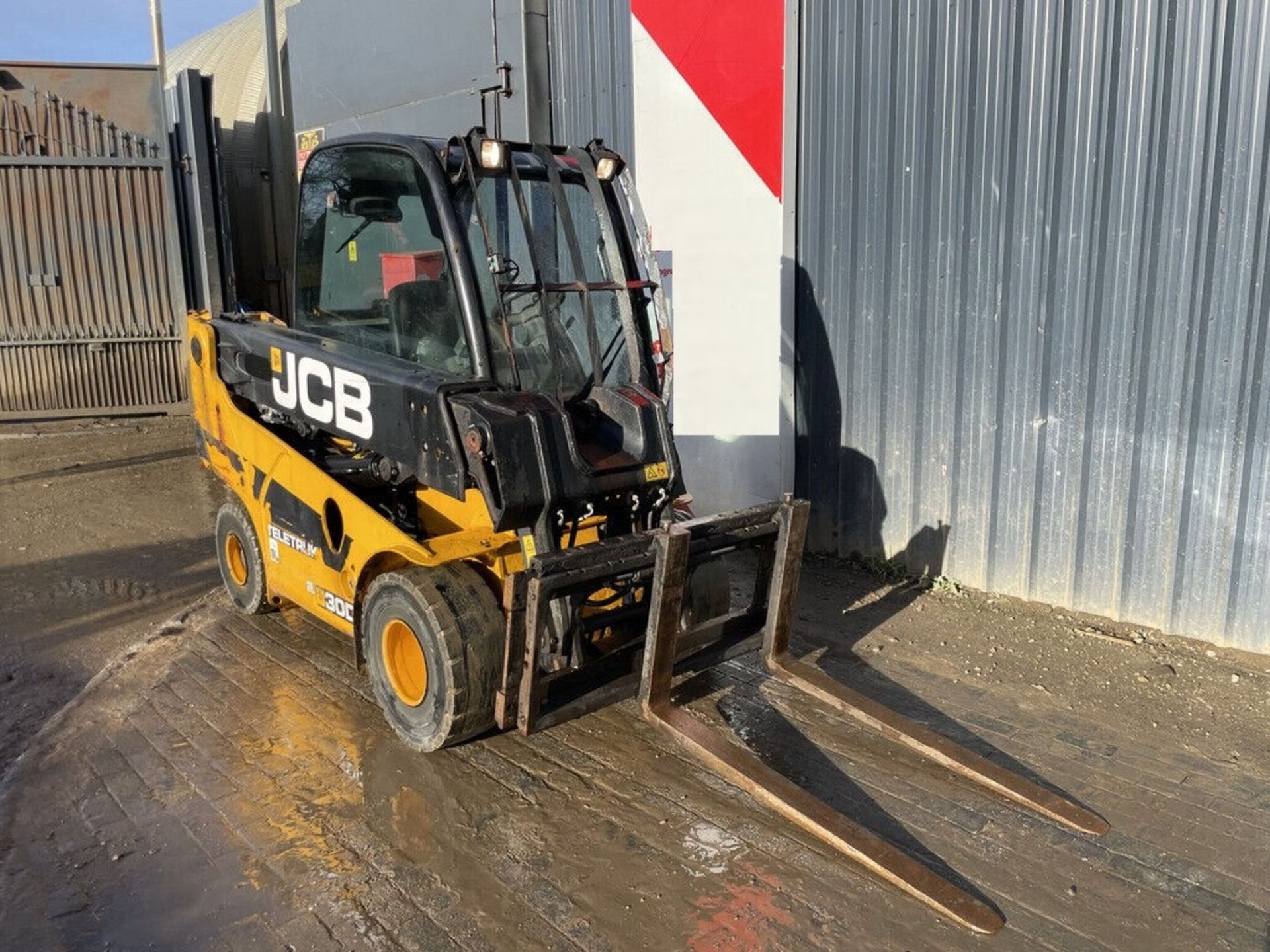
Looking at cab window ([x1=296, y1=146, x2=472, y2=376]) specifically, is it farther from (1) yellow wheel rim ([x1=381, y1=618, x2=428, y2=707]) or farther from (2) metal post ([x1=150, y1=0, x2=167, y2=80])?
(2) metal post ([x1=150, y1=0, x2=167, y2=80])

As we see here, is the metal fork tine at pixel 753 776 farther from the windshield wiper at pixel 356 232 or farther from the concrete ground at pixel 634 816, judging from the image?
the windshield wiper at pixel 356 232

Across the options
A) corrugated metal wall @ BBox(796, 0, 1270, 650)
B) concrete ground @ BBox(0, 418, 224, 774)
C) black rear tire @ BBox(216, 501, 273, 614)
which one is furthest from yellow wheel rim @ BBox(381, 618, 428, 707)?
corrugated metal wall @ BBox(796, 0, 1270, 650)

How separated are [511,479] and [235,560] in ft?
9.55

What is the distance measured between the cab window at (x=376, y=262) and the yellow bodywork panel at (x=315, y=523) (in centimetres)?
67

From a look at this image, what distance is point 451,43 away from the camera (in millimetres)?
9039

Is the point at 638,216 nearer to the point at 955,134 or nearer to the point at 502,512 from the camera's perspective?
the point at 502,512

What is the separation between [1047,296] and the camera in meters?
5.94

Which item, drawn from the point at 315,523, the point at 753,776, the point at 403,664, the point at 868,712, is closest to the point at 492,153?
the point at 315,523

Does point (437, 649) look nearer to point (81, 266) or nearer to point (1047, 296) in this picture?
point (1047, 296)

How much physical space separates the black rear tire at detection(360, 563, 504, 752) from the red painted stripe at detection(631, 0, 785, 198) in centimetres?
400

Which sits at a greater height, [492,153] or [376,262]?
[492,153]

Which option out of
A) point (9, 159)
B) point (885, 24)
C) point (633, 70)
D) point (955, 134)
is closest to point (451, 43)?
point (633, 70)

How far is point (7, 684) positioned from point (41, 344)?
24.7 ft

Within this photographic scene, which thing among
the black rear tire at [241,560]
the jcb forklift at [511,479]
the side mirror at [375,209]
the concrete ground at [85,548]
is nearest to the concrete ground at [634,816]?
the jcb forklift at [511,479]
